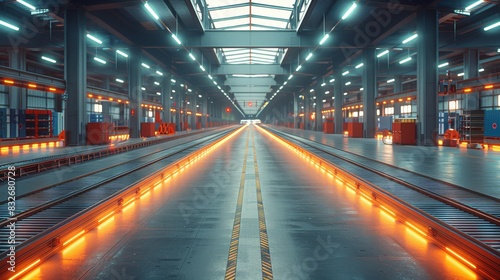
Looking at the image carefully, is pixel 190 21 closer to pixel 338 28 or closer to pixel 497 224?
pixel 338 28

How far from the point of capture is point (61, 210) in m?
6.96

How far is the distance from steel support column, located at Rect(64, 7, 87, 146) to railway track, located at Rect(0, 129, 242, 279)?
1078cm

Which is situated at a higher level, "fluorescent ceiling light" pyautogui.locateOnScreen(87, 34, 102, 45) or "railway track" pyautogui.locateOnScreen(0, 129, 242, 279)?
"fluorescent ceiling light" pyautogui.locateOnScreen(87, 34, 102, 45)

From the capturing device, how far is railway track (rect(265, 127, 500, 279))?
467cm

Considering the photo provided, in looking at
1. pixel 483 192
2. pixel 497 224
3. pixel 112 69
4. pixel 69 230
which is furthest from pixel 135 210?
pixel 112 69

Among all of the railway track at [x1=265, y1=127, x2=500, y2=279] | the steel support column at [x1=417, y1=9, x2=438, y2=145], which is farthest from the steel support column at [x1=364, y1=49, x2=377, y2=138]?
the railway track at [x1=265, y1=127, x2=500, y2=279]

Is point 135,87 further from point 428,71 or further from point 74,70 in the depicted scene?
point 428,71

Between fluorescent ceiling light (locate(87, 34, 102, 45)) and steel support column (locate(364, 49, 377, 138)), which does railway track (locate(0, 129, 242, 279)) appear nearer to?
fluorescent ceiling light (locate(87, 34, 102, 45))

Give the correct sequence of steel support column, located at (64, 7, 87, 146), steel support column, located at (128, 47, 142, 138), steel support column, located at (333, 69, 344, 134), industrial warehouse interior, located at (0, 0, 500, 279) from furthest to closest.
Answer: steel support column, located at (333, 69, 344, 134), steel support column, located at (128, 47, 142, 138), steel support column, located at (64, 7, 87, 146), industrial warehouse interior, located at (0, 0, 500, 279)

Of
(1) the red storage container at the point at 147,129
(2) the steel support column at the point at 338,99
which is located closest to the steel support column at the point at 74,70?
(1) the red storage container at the point at 147,129

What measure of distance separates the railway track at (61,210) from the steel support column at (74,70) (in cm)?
1078

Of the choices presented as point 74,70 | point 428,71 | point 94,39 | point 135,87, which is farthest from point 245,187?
point 135,87

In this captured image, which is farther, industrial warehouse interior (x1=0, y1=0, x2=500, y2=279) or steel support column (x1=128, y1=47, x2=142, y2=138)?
steel support column (x1=128, y1=47, x2=142, y2=138)

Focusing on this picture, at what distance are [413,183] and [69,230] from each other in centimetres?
815
